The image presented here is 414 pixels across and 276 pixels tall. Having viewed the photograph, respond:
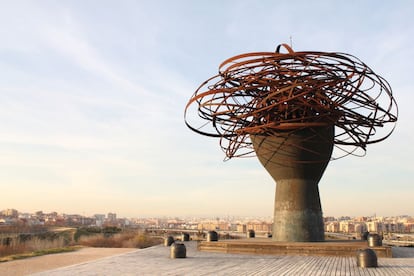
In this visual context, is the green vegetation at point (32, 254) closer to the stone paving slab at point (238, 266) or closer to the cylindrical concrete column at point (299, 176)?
the stone paving slab at point (238, 266)

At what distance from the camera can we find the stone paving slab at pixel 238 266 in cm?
1190

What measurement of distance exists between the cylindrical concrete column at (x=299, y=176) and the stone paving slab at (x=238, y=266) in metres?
3.16

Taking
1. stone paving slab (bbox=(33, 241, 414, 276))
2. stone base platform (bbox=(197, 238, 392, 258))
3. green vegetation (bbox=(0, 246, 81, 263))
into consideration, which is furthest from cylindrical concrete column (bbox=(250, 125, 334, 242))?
green vegetation (bbox=(0, 246, 81, 263))

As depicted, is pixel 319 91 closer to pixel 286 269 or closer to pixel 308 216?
pixel 308 216

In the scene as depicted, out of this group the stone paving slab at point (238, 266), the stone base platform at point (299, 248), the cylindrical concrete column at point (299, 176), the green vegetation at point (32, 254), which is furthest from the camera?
the green vegetation at point (32, 254)

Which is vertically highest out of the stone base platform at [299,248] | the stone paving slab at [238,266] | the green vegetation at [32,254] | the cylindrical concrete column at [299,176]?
the cylindrical concrete column at [299,176]

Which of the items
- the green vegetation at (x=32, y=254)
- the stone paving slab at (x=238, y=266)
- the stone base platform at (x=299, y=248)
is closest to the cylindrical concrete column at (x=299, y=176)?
the stone base platform at (x=299, y=248)

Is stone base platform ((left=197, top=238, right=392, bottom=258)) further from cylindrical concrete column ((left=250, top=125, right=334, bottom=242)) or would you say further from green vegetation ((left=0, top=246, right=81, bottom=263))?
green vegetation ((left=0, top=246, right=81, bottom=263))

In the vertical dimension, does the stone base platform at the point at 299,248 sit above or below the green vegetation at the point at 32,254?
above

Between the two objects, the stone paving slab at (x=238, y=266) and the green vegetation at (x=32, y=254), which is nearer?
the stone paving slab at (x=238, y=266)

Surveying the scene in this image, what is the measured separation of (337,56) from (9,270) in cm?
1666

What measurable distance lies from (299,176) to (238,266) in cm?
758

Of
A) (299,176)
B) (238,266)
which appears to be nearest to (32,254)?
(238,266)

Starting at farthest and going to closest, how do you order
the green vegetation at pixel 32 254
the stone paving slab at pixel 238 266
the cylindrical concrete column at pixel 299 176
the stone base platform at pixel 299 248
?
1. the green vegetation at pixel 32 254
2. the cylindrical concrete column at pixel 299 176
3. the stone base platform at pixel 299 248
4. the stone paving slab at pixel 238 266
